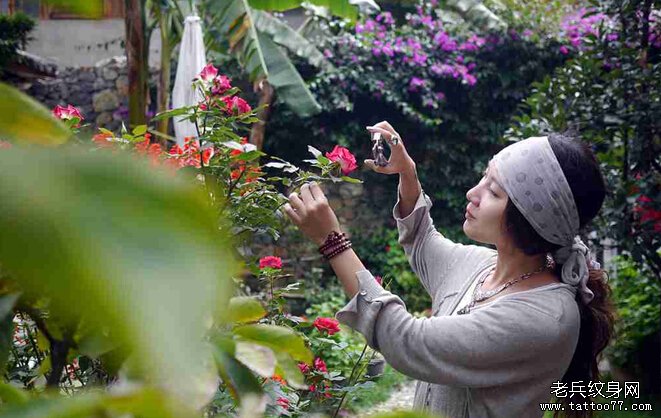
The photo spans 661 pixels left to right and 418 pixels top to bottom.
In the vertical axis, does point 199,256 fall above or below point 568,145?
above

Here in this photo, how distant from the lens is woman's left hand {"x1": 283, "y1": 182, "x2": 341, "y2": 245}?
159 centimetres

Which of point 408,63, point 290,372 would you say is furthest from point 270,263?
point 408,63

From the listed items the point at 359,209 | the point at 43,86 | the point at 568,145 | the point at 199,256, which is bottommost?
the point at 359,209

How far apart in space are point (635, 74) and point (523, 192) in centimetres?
318

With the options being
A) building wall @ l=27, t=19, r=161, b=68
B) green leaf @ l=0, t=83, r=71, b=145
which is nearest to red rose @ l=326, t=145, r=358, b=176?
green leaf @ l=0, t=83, r=71, b=145

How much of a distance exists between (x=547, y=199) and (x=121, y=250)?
1.53 meters

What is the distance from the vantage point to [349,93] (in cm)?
909

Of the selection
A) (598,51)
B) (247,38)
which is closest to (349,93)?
(247,38)

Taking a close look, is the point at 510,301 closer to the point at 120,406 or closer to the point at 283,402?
the point at 283,402

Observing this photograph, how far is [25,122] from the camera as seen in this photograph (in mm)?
394

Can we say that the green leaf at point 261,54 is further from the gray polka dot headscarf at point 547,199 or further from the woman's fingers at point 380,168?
the gray polka dot headscarf at point 547,199

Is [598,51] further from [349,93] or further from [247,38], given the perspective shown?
[349,93]

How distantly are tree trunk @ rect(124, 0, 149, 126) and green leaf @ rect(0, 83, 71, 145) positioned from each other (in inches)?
219

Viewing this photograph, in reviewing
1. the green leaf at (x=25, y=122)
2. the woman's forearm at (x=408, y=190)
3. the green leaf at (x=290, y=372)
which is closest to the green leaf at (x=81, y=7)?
the green leaf at (x=25, y=122)
